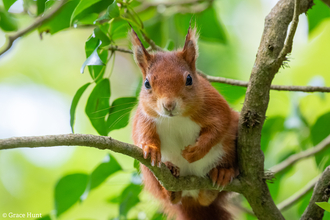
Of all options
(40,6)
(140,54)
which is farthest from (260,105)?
(40,6)

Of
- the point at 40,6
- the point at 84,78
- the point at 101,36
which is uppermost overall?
the point at 40,6

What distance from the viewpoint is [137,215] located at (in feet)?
11.9

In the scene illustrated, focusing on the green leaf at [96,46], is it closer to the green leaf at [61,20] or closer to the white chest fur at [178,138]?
the green leaf at [61,20]

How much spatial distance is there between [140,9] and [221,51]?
336 cm

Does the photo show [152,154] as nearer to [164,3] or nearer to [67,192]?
[67,192]

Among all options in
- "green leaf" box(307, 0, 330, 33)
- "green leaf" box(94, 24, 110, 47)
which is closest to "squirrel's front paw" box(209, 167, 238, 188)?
"green leaf" box(94, 24, 110, 47)

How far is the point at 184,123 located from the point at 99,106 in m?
0.68

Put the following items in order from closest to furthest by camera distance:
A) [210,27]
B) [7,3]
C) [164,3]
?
[7,3], [210,27], [164,3]

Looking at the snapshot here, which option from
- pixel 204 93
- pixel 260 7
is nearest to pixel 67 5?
pixel 204 93

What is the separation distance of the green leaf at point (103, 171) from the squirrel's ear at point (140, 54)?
0.82 metres

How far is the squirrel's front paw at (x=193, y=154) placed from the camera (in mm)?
2638

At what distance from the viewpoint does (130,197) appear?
10.7 ft

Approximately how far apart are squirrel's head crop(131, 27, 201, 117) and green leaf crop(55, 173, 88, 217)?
35.3 inches

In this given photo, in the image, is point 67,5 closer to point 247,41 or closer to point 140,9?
point 140,9
